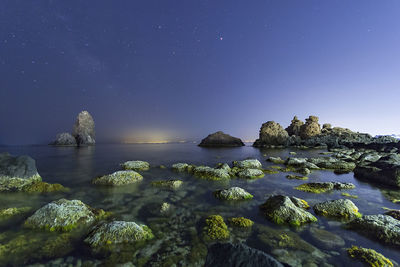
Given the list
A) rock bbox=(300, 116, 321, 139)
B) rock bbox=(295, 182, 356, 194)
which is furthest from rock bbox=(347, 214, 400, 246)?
rock bbox=(300, 116, 321, 139)

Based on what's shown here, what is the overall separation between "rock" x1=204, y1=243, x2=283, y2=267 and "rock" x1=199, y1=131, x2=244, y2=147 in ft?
341

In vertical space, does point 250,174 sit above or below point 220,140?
below

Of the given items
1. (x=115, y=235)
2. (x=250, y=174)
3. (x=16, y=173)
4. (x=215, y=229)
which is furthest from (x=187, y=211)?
(x=16, y=173)

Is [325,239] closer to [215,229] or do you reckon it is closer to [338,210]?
[338,210]

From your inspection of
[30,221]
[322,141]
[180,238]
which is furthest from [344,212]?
[322,141]

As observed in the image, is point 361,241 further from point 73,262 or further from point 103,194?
point 103,194

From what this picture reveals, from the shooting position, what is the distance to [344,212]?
753cm

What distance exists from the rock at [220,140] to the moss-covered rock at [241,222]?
100730 millimetres

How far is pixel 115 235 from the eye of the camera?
549 centimetres

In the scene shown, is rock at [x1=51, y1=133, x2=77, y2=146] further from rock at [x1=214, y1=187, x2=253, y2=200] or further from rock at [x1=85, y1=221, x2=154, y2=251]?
rock at [x1=214, y1=187, x2=253, y2=200]

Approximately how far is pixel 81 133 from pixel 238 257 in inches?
7088

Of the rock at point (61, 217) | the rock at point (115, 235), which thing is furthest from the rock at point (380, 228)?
the rock at point (61, 217)

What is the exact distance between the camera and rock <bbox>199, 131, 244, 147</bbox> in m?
109

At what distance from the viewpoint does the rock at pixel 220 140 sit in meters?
109
